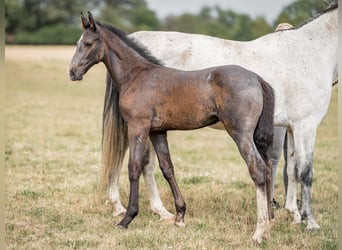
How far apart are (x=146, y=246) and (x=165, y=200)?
1.90 m

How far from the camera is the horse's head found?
5.19m

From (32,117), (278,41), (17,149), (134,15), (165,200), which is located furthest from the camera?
(134,15)

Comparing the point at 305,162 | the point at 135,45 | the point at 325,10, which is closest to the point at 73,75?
the point at 135,45

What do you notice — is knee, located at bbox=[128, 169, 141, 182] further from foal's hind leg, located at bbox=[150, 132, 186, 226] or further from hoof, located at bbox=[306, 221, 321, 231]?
hoof, located at bbox=[306, 221, 321, 231]

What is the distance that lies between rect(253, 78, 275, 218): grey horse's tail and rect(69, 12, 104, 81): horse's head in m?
1.66

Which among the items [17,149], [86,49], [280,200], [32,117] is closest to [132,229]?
[86,49]

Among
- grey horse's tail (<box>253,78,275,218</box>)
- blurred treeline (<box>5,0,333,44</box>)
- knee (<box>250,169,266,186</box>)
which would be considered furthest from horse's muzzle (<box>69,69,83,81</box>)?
blurred treeline (<box>5,0,333,44</box>)

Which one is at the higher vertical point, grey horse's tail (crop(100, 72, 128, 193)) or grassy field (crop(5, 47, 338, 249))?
grey horse's tail (crop(100, 72, 128, 193))

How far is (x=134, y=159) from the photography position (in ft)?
17.2

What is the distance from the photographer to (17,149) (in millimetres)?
9898

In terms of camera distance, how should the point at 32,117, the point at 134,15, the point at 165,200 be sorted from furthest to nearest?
1. the point at 134,15
2. the point at 32,117
3. the point at 165,200

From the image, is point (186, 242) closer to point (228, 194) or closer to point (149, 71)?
point (149, 71)

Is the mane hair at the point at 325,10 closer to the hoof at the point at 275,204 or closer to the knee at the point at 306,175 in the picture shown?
the knee at the point at 306,175

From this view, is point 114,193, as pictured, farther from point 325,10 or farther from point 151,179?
point 325,10
